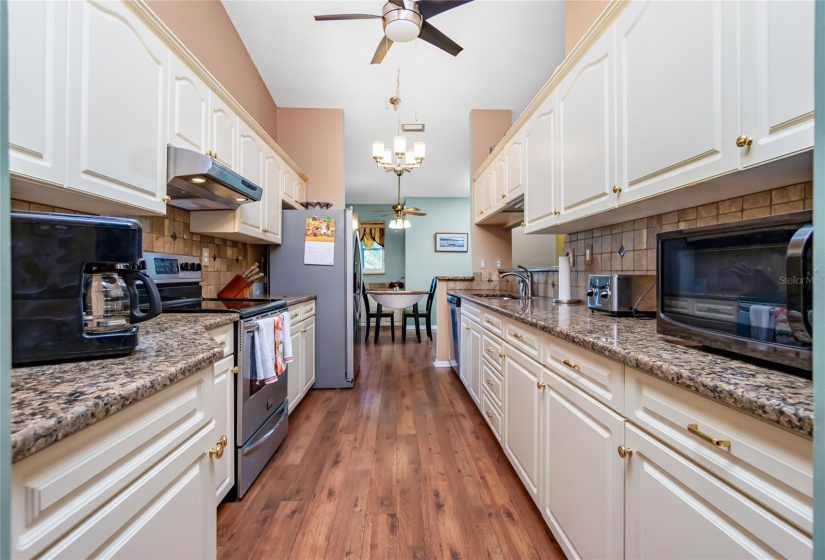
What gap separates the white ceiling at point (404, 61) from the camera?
8.08ft

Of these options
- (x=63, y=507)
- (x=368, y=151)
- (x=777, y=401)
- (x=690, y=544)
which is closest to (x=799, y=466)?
(x=777, y=401)

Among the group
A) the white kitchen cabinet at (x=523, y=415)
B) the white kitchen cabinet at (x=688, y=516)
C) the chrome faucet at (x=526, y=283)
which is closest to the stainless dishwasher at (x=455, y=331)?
the chrome faucet at (x=526, y=283)

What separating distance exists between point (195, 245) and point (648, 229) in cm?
278

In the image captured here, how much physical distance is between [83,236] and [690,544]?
4.69 feet

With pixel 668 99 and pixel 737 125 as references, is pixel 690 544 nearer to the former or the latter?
pixel 737 125

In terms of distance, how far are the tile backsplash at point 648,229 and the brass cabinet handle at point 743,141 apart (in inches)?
12.0

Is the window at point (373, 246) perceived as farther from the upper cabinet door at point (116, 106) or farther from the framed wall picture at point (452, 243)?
the upper cabinet door at point (116, 106)

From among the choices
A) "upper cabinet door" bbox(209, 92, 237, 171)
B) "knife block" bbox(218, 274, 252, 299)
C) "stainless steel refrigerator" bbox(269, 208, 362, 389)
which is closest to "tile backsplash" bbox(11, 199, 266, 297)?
"knife block" bbox(218, 274, 252, 299)

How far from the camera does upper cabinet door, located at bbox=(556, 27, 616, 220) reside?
1.42 meters

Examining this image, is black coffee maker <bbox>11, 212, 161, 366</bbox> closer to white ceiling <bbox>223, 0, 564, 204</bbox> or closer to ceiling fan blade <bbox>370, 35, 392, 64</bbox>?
ceiling fan blade <bbox>370, 35, 392, 64</bbox>

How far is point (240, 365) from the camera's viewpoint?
158 centimetres

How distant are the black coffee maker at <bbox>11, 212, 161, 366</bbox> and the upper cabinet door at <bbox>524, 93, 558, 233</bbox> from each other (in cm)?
196

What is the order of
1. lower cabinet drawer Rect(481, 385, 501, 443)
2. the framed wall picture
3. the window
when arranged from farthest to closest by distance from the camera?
the window, the framed wall picture, lower cabinet drawer Rect(481, 385, 501, 443)

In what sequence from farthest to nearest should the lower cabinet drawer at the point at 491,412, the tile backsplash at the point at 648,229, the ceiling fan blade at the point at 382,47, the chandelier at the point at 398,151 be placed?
the chandelier at the point at 398,151, the ceiling fan blade at the point at 382,47, the lower cabinet drawer at the point at 491,412, the tile backsplash at the point at 648,229
